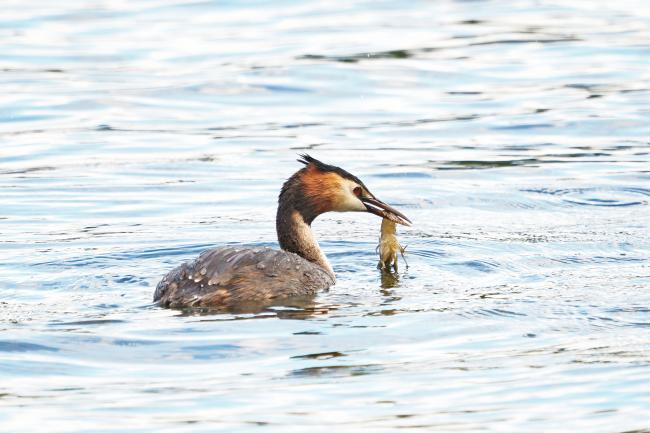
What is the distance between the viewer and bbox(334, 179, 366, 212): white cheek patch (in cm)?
1042

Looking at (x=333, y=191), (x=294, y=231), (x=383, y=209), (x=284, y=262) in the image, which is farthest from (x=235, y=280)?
(x=383, y=209)

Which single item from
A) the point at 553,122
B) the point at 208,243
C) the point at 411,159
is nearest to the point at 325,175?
the point at 208,243

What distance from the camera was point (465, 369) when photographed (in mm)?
7656

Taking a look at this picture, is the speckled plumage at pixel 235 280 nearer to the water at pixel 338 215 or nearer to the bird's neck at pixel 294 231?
the water at pixel 338 215

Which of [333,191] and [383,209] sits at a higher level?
[333,191]

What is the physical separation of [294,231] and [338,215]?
2.37m

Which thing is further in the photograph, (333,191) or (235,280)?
(333,191)

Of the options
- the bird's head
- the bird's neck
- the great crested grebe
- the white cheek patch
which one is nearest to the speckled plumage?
the great crested grebe

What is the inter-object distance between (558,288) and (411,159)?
214 inches

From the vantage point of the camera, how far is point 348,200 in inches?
413

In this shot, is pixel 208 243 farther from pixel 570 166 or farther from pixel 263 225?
pixel 570 166

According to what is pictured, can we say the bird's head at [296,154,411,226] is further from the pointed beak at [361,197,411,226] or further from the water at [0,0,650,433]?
the water at [0,0,650,433]

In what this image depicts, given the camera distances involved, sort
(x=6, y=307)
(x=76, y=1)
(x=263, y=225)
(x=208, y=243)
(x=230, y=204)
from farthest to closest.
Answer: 1. (x=76, y=1)
2. (x=230, y=204)
3. (x=263, y=225)
4. (x=208, y=243)
5. (x=6, y=307)

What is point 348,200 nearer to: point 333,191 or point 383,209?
point 333,191
